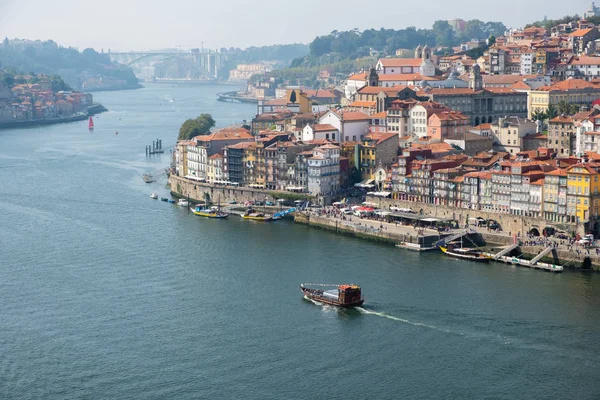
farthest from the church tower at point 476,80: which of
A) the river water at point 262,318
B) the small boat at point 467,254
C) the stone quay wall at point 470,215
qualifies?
the small boat at point 467,254

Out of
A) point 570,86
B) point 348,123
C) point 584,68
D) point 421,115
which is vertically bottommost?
point 348,123

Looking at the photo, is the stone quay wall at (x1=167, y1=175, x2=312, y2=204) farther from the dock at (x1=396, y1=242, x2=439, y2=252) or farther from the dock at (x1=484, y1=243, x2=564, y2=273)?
the dock at (x1=484, y1=243, x2=564, y2=273)

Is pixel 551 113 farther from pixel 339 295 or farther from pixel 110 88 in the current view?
pixel 110 88

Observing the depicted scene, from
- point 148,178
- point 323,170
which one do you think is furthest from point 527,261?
point 148,178

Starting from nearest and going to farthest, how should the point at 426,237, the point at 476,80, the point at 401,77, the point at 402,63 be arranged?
1. the point at 426,237
2. the point at 476,80
3. the point at 401,77
4. the point at 402,63

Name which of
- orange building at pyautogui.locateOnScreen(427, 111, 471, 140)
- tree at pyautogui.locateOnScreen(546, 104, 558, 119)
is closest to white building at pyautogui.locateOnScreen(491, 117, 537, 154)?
orange building at pyautogui.locateOnScreen(427, 111, 471, 140)
